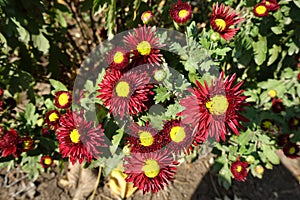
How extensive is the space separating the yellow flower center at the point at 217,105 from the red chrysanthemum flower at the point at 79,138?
15.9 inches

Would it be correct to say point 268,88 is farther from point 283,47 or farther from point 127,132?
point 127,132

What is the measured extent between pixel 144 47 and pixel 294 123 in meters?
1.17

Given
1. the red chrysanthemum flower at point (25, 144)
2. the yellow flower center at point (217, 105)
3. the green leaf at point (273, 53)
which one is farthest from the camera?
the green leaf at point (273, 53)

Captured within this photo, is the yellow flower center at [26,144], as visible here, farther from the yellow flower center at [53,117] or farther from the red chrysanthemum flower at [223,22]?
the red chrysanthemum flower at [223,22]

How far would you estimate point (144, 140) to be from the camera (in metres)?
1.08

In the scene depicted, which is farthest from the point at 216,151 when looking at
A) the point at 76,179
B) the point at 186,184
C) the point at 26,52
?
the point at 26,52

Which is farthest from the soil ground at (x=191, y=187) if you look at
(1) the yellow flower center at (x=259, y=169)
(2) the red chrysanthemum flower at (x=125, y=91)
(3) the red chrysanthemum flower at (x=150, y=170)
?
(2) the red chrysanthemum flower at (x=125, y=91)

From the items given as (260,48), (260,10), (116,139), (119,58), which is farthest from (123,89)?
(260,48)

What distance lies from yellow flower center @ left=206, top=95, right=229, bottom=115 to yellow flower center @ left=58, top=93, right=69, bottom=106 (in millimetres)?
600

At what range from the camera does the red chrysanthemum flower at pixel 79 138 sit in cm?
109

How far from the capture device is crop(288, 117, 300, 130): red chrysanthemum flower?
5.82 ft

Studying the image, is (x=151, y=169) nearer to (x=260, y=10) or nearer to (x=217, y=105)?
(x=217, y=105)

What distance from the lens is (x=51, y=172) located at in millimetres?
2014

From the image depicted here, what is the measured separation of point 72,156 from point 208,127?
0.50 meters
